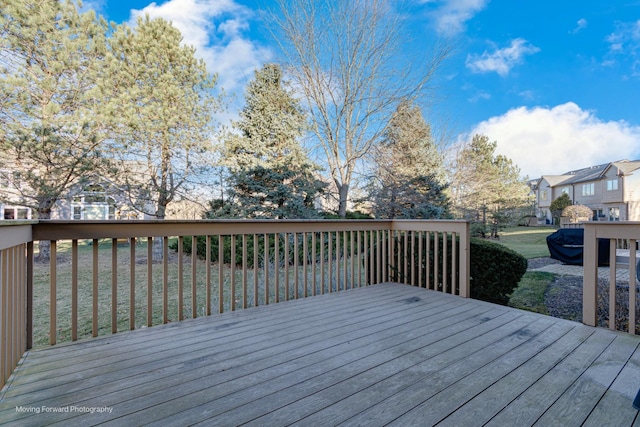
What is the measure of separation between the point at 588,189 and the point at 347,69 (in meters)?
21.5

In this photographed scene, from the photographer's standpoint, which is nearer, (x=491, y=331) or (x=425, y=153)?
(x=491, y=331)

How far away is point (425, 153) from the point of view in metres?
10.6

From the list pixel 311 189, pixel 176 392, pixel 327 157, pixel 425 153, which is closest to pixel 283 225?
pixel 176 392

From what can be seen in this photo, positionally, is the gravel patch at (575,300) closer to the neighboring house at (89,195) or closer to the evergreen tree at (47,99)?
the evergreen tree at (47,99)

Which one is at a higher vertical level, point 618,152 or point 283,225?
point 618,152

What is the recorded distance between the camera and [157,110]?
8.14 metres

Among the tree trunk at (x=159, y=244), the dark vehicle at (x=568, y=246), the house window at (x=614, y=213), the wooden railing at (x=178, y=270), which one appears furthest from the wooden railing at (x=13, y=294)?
the house window at (x=614, y=213)

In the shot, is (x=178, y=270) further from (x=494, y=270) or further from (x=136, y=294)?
(x=494, y=270)

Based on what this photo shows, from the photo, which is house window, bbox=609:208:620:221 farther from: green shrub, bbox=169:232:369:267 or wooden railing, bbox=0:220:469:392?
wooden railing, bbox=0:220:469:392

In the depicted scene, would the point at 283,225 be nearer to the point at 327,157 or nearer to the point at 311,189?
the point at 311,189

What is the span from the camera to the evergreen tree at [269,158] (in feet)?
27.0

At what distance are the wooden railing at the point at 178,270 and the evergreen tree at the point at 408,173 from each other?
5.09m

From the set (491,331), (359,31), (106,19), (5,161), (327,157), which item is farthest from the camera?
(327,157)

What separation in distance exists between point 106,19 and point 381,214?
9447 millimetres
